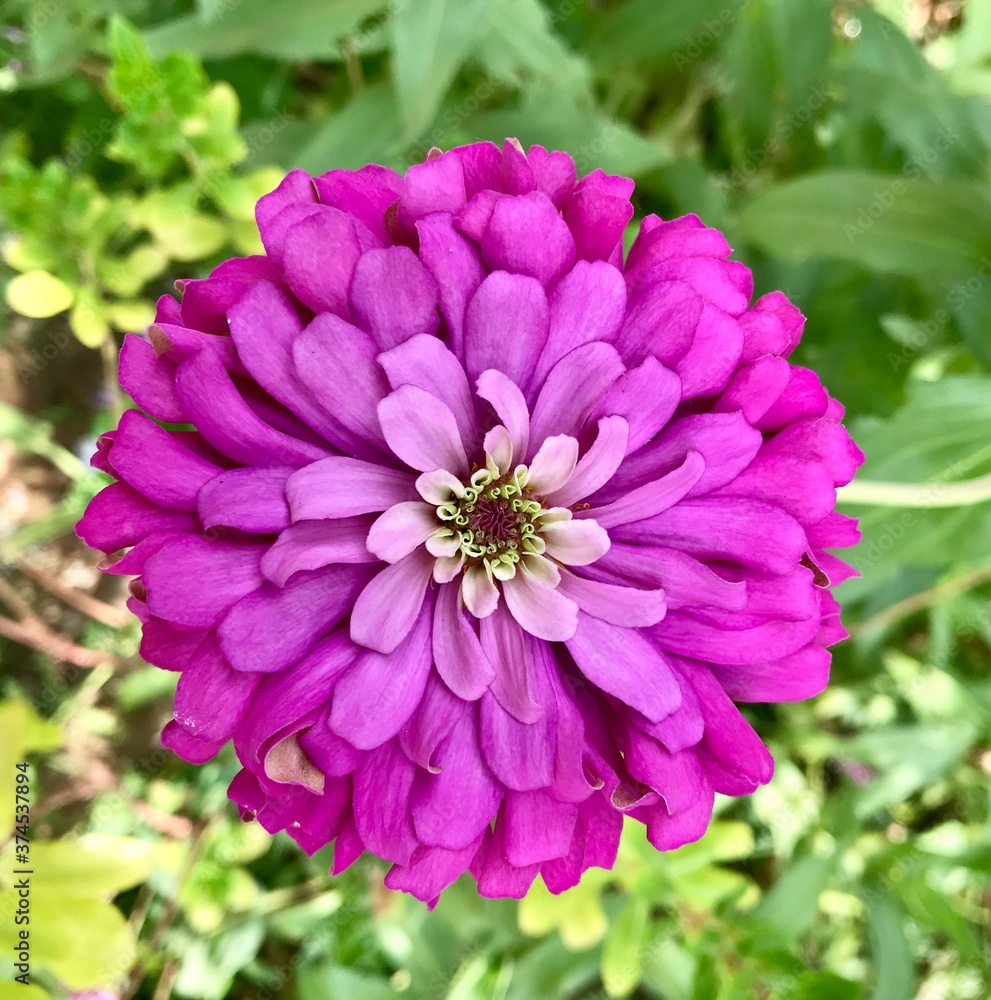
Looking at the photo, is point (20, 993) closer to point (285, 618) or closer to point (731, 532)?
point (285, 618)

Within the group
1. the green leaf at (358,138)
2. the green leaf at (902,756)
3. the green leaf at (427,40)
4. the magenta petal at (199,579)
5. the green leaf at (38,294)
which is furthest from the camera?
the green leaf at (902,756)

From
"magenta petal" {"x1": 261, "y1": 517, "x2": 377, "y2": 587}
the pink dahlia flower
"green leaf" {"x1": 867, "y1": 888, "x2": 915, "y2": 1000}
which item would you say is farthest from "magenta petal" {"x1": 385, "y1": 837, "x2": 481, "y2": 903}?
"green leaf" {"x1": 867, "y1": 888, "x2": 915, "y2": 1000}

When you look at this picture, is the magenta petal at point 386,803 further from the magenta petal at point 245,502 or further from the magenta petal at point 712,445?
the magenta petal at point 712,445

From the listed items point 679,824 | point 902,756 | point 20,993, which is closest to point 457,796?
point 679,824

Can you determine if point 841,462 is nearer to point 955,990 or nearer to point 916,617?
point 916,617

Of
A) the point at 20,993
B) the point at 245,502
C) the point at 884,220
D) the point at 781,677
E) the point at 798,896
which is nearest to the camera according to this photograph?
the point at 245,502

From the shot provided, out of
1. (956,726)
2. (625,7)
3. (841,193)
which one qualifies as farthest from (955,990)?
(625,7)

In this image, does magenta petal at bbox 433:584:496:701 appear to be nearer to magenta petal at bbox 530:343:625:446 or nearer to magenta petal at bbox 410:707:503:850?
magenta petal at bbox 410:707:503:850

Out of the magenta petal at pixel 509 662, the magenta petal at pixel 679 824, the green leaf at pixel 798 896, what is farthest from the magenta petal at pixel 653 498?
the green leaf at pixel 798 896
